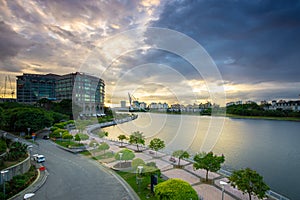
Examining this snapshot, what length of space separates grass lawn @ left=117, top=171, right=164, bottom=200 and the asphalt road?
446 mm

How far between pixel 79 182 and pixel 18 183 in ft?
8.86

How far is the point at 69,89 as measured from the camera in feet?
199

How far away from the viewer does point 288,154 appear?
744 inches

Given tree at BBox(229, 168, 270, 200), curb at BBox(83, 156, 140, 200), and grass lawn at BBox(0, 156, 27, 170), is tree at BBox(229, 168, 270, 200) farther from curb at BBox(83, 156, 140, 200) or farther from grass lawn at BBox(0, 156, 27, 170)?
grass lawn at BBox(0, 156, 27, 170)

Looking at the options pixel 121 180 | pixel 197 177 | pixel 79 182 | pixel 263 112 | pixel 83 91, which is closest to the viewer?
pixel 79 182

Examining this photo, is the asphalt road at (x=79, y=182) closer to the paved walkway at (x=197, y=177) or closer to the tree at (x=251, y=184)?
the paved walkway at (x=197, y=177)

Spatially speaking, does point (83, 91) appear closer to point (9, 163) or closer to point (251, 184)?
point (9, 163)

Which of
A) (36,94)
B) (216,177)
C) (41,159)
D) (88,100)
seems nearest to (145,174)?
(216,177)

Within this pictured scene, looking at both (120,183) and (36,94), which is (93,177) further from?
(36,94)

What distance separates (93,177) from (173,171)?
481 centimetres

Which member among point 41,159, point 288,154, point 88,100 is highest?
point 88,100

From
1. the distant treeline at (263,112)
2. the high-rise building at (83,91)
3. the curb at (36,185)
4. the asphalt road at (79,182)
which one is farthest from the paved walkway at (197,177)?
the distant treeline at (263,112)

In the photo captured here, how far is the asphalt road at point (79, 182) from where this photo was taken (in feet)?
27.2

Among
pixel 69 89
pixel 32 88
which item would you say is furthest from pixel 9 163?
pixel 32 88
